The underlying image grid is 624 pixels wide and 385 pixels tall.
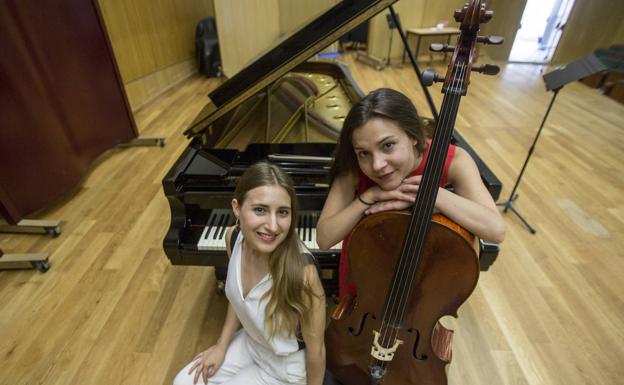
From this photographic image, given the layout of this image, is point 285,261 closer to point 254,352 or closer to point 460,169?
point 254,352

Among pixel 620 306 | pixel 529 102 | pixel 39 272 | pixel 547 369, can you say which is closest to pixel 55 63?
pixel 39 272

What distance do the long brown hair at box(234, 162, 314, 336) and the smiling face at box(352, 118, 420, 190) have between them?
288 millimetres

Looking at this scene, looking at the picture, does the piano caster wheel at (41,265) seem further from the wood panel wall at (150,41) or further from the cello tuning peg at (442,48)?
the wood panel wall at (150,41)

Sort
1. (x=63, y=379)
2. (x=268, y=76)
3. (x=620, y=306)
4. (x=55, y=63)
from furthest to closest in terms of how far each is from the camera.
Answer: (x=55, y=63)
(x=620, y=306)
(x=63, y=379)
(x=268, y=76)

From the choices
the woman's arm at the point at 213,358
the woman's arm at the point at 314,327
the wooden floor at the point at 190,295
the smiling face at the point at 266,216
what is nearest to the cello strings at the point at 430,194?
the woman's arm at the point at 314,327

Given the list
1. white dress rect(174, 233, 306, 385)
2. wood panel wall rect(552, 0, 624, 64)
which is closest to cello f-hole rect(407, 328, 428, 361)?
white dress rect(174, 233, 306, 385)

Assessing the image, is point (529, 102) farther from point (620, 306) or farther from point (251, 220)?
point (251, 220)

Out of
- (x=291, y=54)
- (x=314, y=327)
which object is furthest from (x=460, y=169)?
(x=291, y=54)

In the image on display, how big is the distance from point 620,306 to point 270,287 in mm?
2444

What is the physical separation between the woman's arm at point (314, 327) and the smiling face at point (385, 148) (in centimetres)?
42

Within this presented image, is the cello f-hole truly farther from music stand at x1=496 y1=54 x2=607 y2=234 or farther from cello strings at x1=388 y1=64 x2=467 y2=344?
music stand at x1=496 y1=54 x2=607 y2=234

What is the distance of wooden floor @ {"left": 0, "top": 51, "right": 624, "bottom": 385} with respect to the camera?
70.0 inches

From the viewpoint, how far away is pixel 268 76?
152cm

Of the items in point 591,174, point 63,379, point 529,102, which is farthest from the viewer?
point 529,102
